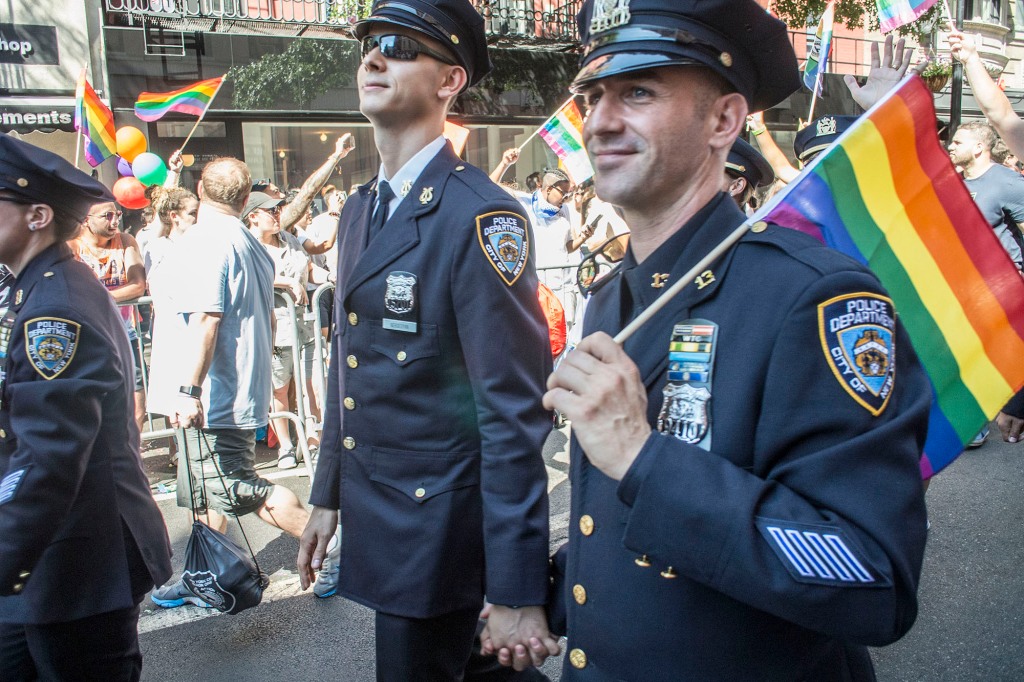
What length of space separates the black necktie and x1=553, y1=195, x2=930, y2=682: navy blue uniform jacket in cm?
120

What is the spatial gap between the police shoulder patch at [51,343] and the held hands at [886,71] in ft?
7.53

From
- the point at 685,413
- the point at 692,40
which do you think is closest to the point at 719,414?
the point at 685,413

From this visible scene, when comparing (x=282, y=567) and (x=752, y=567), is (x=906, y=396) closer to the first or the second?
(x=752, y=567)

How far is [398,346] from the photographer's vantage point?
7.89ft

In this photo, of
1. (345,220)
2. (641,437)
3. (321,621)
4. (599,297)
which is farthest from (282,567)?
(641,437)

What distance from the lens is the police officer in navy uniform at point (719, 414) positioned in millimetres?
1292

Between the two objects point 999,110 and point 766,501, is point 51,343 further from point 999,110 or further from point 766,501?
point 999,110

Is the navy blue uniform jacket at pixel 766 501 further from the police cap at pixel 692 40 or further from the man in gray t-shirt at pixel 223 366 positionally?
the man in gray t-shirt at pixel 223 366

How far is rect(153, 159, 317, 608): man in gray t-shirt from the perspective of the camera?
4.37 metres

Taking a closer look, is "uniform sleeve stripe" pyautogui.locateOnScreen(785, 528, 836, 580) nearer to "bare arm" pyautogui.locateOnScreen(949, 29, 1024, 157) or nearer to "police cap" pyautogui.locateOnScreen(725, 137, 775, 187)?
"police cap" pyautogui.locateOnScreen(725, 137, 775, 187)

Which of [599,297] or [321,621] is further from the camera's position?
[321,621]

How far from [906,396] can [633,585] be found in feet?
1.80

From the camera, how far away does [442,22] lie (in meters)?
2.62

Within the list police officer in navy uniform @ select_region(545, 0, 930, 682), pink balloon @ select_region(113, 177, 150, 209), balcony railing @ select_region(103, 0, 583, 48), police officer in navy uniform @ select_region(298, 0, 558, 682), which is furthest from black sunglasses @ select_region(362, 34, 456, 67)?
balcony railing @ select_region(103, 0, 583, 48)
